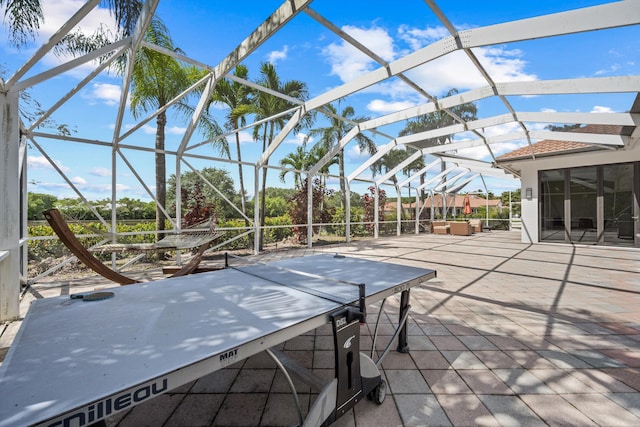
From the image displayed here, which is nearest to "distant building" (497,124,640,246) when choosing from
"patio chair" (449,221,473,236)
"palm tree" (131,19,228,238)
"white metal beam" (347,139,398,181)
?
"patio chair" (449,221,473,236)

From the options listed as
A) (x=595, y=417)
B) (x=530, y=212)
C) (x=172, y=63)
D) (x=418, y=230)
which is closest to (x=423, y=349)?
(x=595, y=417)

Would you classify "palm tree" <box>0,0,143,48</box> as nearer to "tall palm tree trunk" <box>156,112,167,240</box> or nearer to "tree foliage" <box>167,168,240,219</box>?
"tall palm tree trunk" <box>156,112,167,240</box>

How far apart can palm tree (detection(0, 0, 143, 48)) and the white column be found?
2.36 meters

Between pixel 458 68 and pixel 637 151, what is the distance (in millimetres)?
7450

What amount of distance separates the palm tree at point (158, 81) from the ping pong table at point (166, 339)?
5.04 metres

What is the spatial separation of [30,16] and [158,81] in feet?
9.01

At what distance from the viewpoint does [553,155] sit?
925cm

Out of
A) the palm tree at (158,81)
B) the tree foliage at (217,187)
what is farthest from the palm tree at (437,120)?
the palm tree at (158,81)

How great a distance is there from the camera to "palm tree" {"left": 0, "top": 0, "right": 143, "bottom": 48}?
4.49 m

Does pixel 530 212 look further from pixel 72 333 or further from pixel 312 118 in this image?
pixel 72 333

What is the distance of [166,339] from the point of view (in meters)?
1.22

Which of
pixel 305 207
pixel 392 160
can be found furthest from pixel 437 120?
pixel 305 207

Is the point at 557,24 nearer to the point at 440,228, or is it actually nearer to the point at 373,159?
the point at 373,159

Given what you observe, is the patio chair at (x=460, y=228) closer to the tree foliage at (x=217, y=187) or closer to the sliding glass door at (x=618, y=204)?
the sliding glass door at (x=618, y=204)
